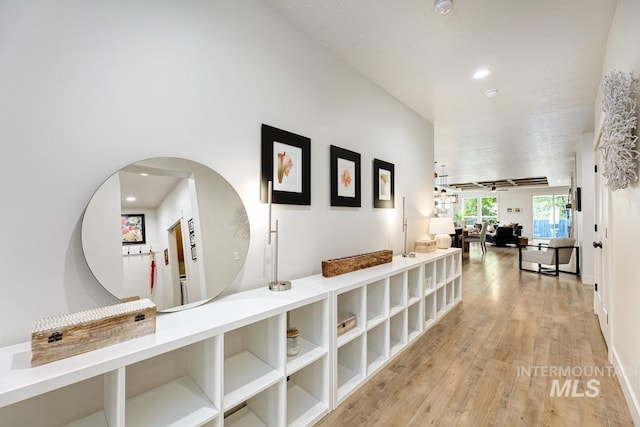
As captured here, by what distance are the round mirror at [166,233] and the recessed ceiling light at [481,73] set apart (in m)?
2.57

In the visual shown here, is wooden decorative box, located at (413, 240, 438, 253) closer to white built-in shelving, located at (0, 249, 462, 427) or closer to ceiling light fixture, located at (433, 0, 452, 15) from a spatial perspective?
white built-in shelving, located at (0, 249, 462, 427)

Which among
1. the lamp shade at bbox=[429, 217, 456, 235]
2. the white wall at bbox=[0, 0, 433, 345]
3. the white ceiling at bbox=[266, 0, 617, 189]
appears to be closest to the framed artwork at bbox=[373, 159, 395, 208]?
the white wall at bbox=[0, 0, 433, 345]

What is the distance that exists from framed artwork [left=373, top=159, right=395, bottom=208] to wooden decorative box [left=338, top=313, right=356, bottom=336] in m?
1.19

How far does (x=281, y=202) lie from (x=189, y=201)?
0.62 meters

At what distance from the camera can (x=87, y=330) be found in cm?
98

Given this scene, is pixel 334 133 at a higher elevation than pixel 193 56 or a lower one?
lower

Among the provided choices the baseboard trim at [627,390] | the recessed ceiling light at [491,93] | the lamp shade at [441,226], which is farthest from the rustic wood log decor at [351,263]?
the recessed ceiling light at [491,93]

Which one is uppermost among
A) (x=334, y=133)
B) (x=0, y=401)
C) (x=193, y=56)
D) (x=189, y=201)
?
(x=193, y=56)

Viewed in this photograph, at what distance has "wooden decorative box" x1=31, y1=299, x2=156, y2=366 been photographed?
2.99ft

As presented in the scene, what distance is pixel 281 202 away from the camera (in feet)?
6.44

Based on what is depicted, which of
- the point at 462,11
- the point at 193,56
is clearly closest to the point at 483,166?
the point at 462,11

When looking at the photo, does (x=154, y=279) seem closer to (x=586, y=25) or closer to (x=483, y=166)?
(x=586, y=25)

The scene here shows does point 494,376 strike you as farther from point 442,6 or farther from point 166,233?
point 442,6

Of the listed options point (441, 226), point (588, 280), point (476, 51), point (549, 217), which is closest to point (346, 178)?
point (476, 51)
